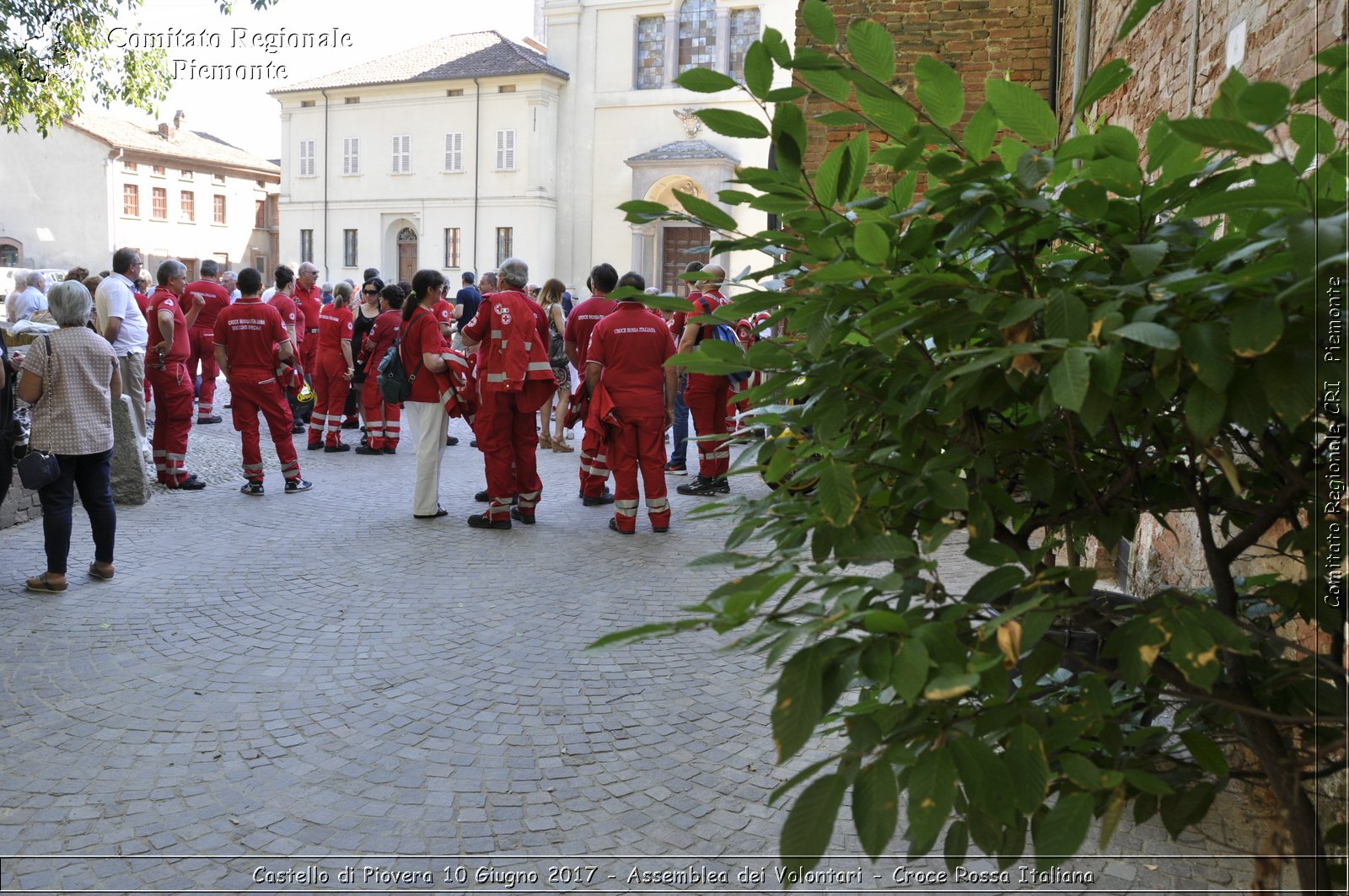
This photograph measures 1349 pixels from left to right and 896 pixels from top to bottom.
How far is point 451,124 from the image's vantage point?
143ft

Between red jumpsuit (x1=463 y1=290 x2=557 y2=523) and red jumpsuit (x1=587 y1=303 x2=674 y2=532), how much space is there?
1.72 feet

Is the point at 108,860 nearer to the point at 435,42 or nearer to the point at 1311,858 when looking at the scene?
the point at 1311,858

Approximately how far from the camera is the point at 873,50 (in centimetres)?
191

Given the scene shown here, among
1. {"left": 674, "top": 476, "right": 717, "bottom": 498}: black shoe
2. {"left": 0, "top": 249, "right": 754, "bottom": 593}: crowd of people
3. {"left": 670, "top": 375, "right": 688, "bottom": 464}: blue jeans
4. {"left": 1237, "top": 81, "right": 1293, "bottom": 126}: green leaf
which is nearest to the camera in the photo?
{"left": 1237, "top": 81, "right": 1293, "bottom": 126}: green leaf

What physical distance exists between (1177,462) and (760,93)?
3.88 feet

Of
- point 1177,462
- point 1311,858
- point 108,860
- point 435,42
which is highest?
point 435,42

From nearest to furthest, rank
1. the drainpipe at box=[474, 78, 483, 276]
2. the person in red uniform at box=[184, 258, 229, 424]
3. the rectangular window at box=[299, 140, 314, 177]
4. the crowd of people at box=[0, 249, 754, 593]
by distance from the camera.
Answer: the crowd of people at box=[0, 249, 754, 593], the person in red uniform at box=[184, 258, 229, 424], the drainpipe at box=[474, 78, 483, 276], the rectangular window at box=[299, 140, 314, 177]

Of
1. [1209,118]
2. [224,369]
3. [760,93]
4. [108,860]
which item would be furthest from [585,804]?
[224,369]

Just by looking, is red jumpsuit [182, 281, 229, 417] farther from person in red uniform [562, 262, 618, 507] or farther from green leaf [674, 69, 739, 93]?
green leaf [674, 69, 739, 93]

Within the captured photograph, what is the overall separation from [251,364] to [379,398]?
9.56 ft

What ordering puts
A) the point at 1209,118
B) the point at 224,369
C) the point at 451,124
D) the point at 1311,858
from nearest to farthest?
the point at 1209,118 < the point at 1311,858 < the point at 224,369 < the point at 451,124

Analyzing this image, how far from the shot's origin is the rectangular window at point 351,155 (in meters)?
46.0

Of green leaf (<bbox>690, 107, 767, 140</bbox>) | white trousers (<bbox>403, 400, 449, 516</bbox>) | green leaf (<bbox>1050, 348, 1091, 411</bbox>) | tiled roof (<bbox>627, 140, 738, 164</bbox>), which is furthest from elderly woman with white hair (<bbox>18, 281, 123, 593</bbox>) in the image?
tiled roof (<bbox>627, 140, 738, 164</bbox>)

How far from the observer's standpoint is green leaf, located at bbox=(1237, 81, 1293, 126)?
1.49 meters
